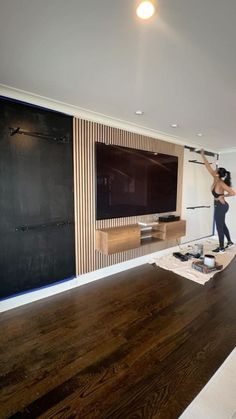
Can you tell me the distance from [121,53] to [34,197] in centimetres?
160

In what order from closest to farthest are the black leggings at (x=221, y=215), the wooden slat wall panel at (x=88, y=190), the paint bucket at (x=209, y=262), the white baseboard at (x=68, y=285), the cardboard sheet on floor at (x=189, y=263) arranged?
the white baseboard at (x=68, y=285) → the wooden slat wall panel at (x=88, y=190) → the cardboard sheet on floor at (x=189, y=263) → the paint bucket at (x=209, y=262) → the black leggings at (x=221, y=215)

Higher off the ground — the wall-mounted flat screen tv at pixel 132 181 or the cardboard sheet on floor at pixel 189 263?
the wall-mounted flat screen tv at pixel 132 181

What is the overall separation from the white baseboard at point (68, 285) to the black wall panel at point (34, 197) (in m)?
0.08

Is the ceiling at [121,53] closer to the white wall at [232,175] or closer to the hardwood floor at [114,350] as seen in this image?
the hardwood floor at [114,350]

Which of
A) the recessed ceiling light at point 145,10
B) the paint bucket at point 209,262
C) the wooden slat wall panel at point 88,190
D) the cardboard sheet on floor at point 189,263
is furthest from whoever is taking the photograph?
the paint bucket at point 209,262

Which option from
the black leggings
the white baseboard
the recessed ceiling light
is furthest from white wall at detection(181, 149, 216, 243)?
the recessed ceiling light

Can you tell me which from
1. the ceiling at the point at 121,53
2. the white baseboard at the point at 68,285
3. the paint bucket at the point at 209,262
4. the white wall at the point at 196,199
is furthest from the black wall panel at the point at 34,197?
the white wall at the point at 196,199

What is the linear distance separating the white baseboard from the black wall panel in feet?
0.27

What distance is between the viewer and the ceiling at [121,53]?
3.73 feet

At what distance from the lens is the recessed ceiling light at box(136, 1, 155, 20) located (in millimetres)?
1075

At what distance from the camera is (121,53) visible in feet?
4.91

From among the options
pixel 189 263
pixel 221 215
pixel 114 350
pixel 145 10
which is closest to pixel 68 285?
pixel 114 350

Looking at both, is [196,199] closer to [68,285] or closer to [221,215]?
[221,215]

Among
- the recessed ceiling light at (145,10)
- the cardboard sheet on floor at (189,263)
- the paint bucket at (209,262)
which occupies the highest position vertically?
the recessed ceiling light at (145,10)
